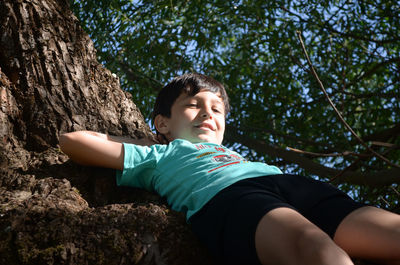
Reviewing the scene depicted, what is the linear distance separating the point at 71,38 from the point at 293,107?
9.67 ft

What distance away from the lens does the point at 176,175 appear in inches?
79.0

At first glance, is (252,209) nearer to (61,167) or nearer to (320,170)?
(61,167)

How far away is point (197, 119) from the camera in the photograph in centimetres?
245

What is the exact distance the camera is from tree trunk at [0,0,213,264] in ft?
4.97

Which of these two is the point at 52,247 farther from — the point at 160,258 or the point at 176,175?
the point at 176,175

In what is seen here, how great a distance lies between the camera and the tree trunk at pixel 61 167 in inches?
59.7

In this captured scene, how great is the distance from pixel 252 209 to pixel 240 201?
0.27ft

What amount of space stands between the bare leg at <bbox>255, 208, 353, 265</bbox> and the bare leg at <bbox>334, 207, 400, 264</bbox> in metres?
0.26

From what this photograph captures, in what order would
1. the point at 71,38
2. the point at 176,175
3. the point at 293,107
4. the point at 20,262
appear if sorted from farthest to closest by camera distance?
the point at 293,107
the point at 71,38
the point at 176,175
the point at 20,262

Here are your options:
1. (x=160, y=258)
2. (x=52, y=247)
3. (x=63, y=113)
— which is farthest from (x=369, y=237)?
(x=63, y=113)

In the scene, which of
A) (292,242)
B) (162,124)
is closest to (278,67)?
(162,124)

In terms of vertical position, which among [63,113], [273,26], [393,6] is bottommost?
[63,113]

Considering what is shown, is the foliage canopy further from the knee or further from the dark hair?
the knee

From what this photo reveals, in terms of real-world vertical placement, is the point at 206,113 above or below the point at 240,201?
above
